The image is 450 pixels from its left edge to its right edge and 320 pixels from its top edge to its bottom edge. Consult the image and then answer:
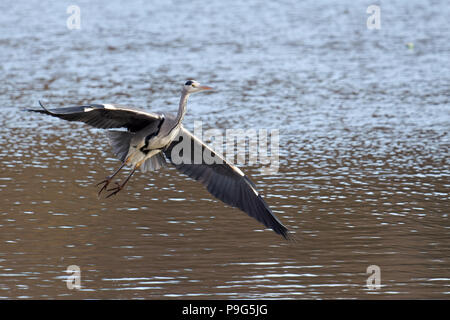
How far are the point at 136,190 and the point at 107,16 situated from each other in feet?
57.6

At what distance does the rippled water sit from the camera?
11.6 metres

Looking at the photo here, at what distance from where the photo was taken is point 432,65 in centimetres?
2392

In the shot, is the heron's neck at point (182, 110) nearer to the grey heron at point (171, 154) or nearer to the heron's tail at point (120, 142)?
the grey heron at point (171, 154)

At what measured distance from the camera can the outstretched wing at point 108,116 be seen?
32.7 ft

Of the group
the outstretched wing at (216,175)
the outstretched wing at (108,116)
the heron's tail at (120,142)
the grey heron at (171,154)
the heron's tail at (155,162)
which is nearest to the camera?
the outstretched wing at (108,116)

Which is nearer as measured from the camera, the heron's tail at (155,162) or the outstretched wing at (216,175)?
the outstretched wing at (216,175)

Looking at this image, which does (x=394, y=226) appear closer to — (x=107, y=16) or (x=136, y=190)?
(x=136, y=190)

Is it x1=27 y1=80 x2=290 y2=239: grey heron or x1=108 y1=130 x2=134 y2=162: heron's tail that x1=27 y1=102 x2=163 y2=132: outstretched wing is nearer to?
x1=27 y1=80 x2=290 y2=239: grey heron

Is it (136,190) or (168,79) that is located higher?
(168,79)

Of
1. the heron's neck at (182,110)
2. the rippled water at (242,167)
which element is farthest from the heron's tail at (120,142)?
the rippled water at (242,167)

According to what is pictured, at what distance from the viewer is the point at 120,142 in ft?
39.2

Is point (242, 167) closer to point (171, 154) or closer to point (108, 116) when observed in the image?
point (171, 154)

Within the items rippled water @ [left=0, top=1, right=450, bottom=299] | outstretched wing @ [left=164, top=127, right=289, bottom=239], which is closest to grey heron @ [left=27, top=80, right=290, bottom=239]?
outstretched wing @ [left=164, top=127, right=289, bottom=239]

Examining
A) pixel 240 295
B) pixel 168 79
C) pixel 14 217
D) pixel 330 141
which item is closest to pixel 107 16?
pixel 168 79
